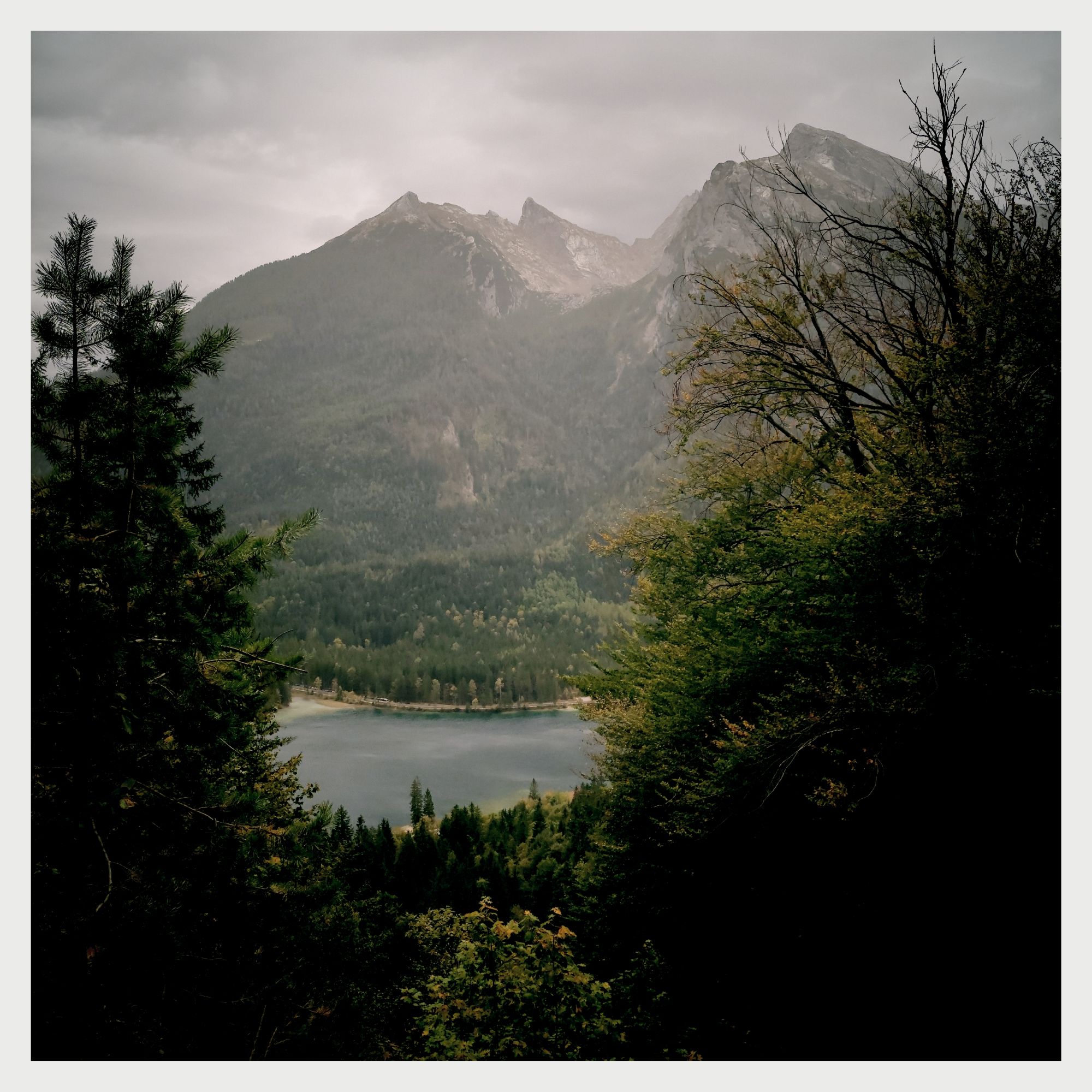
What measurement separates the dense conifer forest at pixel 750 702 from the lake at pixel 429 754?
3525 cm

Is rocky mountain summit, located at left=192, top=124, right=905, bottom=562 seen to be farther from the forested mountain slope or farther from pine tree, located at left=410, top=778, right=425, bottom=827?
pine tree, located at left=410, top=778, right=425, bottom=827

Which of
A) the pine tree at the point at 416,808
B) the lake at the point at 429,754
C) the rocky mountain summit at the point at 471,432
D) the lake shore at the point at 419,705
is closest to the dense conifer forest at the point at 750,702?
the pine tree at the point at 416,808

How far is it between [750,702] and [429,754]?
55002 millimetres

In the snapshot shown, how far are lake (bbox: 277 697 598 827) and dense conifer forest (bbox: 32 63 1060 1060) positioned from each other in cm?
3525

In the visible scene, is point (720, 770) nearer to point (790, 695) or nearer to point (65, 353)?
point (790, 695)

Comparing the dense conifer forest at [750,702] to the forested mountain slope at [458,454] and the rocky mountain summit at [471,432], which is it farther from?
the rocky mountain summit at [471,432]

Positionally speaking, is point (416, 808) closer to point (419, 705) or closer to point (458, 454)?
point (419, 705)

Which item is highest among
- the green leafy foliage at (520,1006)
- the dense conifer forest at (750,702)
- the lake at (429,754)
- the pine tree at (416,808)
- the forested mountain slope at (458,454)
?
the forested mountain slope at (458,454)

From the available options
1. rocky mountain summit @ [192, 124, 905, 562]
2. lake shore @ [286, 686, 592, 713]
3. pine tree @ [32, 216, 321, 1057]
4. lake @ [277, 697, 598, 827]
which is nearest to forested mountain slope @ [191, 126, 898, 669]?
rocky mountain summit @ [192, 124, 905, 562]

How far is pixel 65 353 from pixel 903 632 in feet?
21.8

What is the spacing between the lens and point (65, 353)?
4.85 meters

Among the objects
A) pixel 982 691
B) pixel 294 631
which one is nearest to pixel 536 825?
pixel 294 631

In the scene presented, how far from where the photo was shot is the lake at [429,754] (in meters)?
48.9

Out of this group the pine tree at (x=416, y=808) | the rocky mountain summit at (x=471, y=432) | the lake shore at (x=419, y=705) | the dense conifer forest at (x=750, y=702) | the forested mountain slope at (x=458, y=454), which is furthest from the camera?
the rocky mountain summit at (x=471, y=432)
